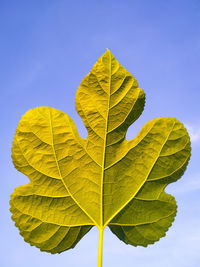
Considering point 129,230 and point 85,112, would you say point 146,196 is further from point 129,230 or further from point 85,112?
point 85,112

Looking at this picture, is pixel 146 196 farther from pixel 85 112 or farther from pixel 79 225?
pixel 85 112

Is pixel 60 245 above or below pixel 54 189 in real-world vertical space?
below

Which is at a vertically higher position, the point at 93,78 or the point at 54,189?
the point at 93,78

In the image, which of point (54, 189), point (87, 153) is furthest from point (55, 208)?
point (87, 153)

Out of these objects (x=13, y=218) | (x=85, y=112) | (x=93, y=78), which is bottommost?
(x=13, y=218)

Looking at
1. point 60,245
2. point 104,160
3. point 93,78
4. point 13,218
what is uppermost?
point 93,78

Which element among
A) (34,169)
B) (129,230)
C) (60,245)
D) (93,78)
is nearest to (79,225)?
(60,245)
